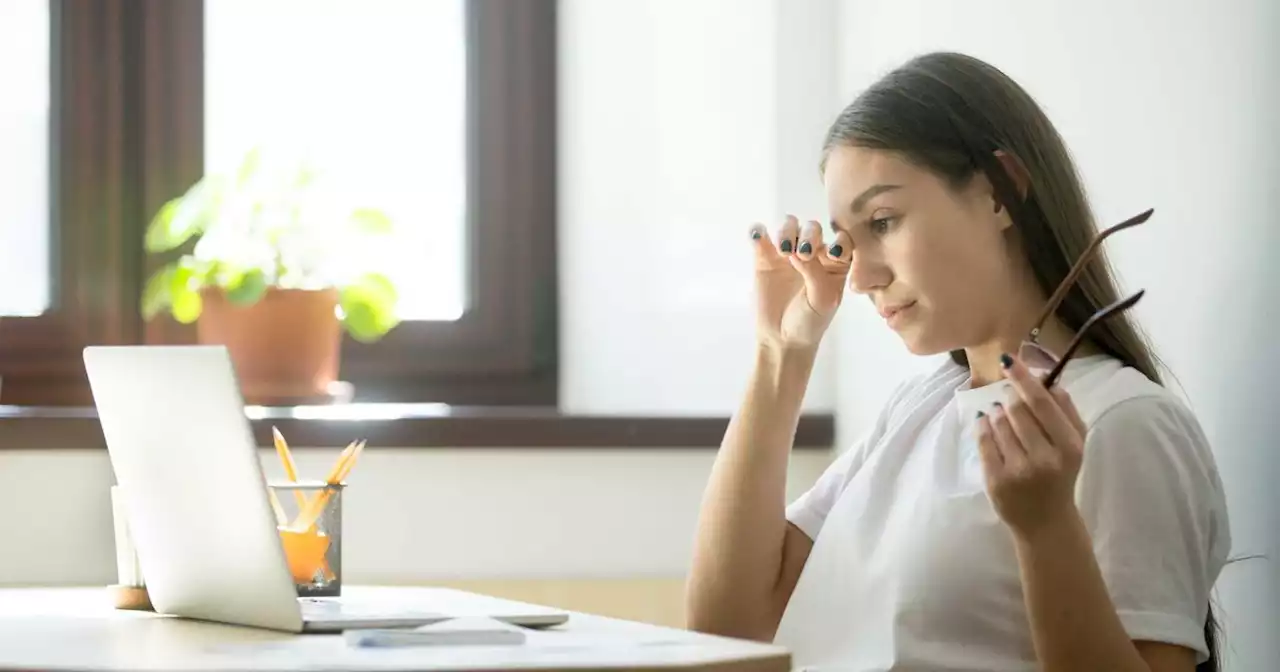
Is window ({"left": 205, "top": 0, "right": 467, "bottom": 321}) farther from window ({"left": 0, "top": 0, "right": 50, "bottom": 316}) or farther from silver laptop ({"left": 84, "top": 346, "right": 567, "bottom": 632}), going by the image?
silver laptop ({"left": 84, "top": 346, "right": 567, "bottom": 632})

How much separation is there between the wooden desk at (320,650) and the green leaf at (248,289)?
3.46ft

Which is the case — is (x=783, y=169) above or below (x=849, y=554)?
above

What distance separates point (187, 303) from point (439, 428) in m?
0.44

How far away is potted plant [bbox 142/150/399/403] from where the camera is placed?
245 centimetres

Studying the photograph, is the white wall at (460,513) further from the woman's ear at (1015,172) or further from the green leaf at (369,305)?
the woman's ear at (1015,172)

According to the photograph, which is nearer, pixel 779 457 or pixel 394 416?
pixel 779 457

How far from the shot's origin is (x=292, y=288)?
2.45 m

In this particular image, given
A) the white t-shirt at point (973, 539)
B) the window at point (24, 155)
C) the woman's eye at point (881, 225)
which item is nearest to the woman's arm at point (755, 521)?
the white t-shirt at point (973, 539)

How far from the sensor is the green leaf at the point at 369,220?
97.4 inches

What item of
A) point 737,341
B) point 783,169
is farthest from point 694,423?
point 783,169

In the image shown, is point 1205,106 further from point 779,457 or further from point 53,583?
point 53,583

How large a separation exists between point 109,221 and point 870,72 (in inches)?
45.3

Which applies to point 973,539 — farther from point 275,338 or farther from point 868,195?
point 275,338

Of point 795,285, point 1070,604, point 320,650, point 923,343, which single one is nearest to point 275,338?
point 795,285
